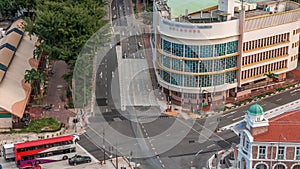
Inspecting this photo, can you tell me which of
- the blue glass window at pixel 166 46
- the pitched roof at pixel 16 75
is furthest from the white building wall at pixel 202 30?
the pitched roof at pixel 16 75

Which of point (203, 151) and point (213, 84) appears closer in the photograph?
point (203, 151)

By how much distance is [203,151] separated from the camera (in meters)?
95.4

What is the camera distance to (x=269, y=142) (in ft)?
267

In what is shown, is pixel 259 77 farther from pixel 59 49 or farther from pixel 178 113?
pixel 59 49

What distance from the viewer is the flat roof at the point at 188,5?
390ft

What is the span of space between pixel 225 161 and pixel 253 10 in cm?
4182

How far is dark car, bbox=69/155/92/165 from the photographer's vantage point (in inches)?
3620

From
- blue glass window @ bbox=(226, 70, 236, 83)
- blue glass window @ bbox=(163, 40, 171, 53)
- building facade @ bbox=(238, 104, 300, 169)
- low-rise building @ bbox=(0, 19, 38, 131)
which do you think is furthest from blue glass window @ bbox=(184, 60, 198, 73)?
low-rise building @ bbox=(0, 19, 38, 131)

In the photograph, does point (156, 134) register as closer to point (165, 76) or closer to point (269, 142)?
point (165, 76)

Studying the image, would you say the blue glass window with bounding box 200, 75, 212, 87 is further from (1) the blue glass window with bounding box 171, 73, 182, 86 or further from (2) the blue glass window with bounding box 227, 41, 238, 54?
(2) the blue glass window with bounding box 227, 41, 238, 54

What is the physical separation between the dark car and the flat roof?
39.4 m

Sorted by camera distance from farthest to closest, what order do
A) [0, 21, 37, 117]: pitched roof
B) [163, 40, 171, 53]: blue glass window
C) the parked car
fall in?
[163, 40, 171, 53]: blue glass window, [0, 21, 37, 117]: pitched roof, the parked car

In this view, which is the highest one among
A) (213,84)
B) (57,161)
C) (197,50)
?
(197,50)

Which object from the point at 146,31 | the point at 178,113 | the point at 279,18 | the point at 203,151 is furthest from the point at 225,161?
the point at 146,31
